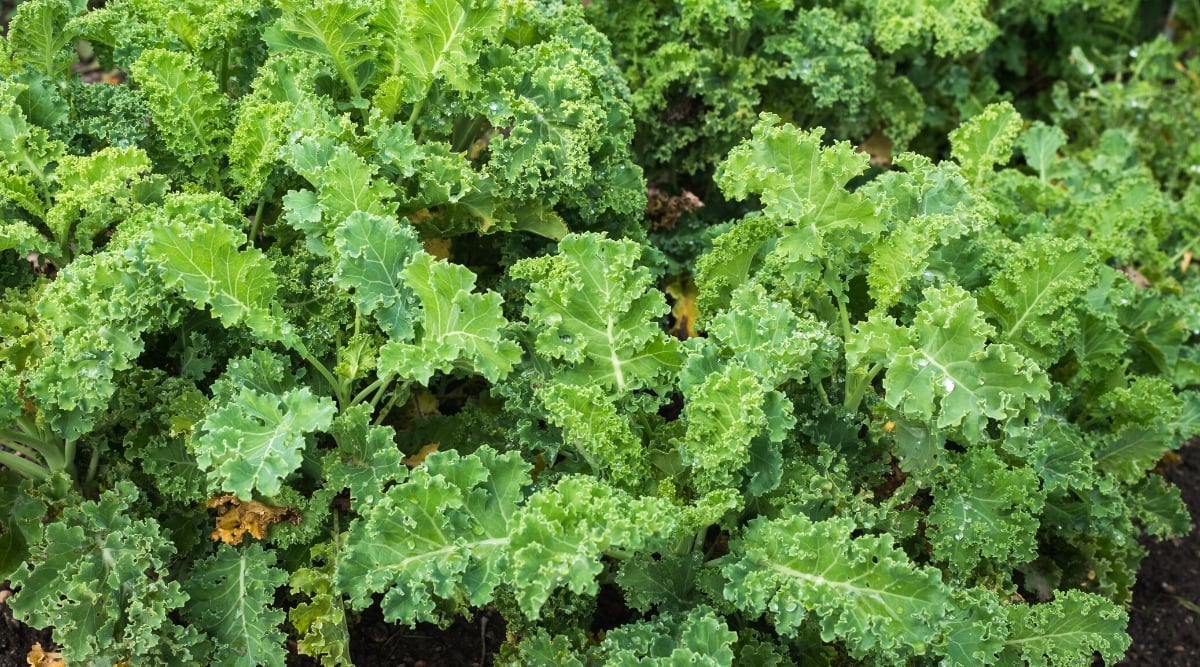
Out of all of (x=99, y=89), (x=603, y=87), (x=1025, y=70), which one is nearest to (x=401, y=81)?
(x=603, y=87)

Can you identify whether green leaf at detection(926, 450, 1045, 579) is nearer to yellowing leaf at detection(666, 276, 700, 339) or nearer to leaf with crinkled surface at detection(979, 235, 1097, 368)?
leaf with crinkled surface at detection(979, 235, 1097, 368)

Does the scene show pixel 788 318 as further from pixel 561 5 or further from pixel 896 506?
pixel 561 5

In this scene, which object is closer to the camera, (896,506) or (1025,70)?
(896,506)

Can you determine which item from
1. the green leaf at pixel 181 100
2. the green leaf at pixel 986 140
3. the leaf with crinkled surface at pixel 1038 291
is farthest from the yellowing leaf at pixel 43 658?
the green leaf at pixel 986 140

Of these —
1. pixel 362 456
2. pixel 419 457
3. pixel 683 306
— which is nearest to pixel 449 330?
pixel 362 456

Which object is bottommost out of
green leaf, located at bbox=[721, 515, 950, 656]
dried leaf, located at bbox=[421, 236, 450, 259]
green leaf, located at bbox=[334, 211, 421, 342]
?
green leaf, located at bbox=[721, 515, 950, 656]

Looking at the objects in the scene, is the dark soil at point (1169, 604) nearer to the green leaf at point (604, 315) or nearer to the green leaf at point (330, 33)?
the green leaf at point (604, 315)

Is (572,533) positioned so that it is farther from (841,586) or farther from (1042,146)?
(1042,146)

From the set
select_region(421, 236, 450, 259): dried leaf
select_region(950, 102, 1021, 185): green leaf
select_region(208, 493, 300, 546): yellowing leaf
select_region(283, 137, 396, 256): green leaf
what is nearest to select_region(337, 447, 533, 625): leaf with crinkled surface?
select_region(208, 493, 300, 546): yellowing leaf

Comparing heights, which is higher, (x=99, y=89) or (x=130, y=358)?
(x=99, y=89)
